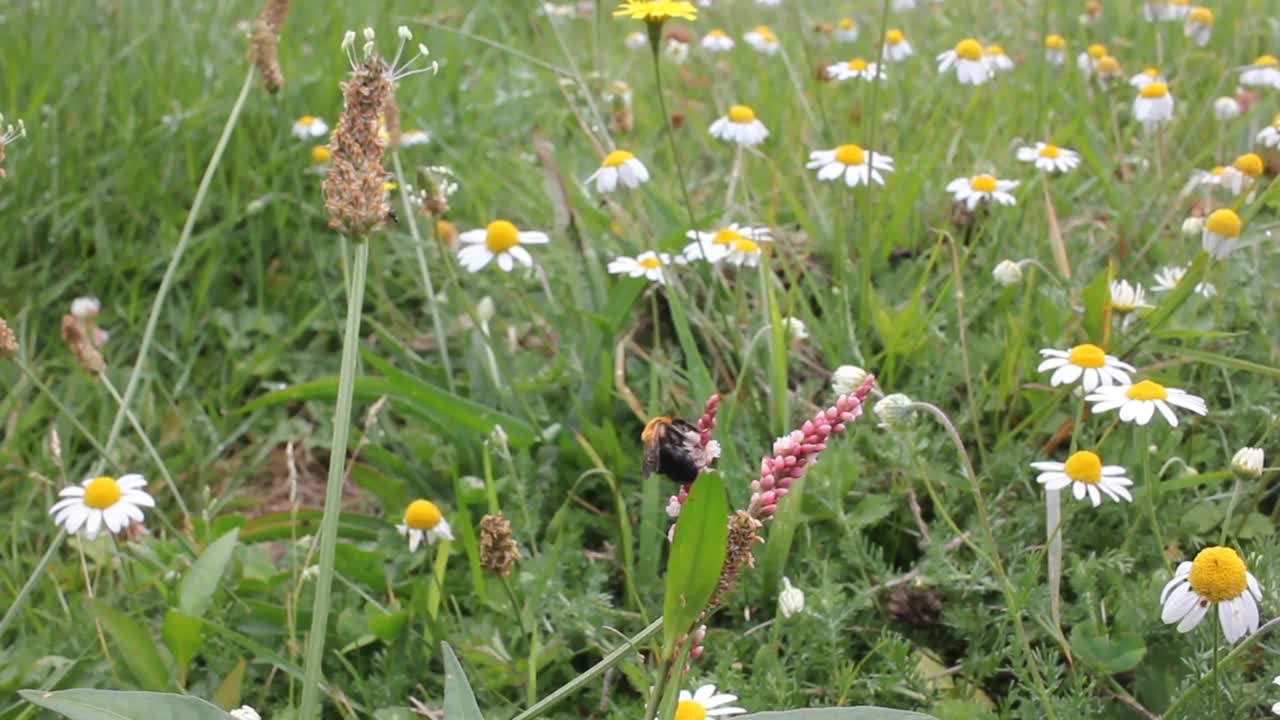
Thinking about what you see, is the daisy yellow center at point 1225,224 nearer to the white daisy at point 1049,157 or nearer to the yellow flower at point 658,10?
the white daisy at point 1049,157

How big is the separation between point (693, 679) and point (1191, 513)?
0.68 meters

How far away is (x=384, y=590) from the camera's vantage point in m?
1.61

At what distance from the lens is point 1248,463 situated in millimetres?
1269

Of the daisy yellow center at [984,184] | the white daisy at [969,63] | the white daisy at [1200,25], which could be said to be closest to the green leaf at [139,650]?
the daisy yellow center at [984,184]

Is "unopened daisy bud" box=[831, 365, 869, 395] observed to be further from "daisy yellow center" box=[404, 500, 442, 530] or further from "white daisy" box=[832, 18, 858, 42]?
"white daisy" box=[832, 18, 858, 42]

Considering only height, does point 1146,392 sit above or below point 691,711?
above

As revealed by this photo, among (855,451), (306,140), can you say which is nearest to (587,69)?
(306,140)

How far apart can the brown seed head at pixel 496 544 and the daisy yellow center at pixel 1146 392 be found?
716 millimetres

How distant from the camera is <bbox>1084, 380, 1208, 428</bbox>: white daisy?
131 cm

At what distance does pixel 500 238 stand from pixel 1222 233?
1.03m

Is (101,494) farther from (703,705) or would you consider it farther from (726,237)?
(726,237)

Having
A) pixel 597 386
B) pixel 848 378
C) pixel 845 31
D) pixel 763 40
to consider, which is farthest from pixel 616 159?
pixel 845 31

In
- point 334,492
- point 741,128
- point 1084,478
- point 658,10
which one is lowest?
point 1084,478

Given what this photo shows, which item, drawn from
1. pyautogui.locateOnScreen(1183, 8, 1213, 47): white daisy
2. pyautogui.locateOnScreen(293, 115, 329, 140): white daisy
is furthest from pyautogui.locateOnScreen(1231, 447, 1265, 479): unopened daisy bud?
pyautogui.locateOnScreen(293, 115, 329, 140): white daisy
